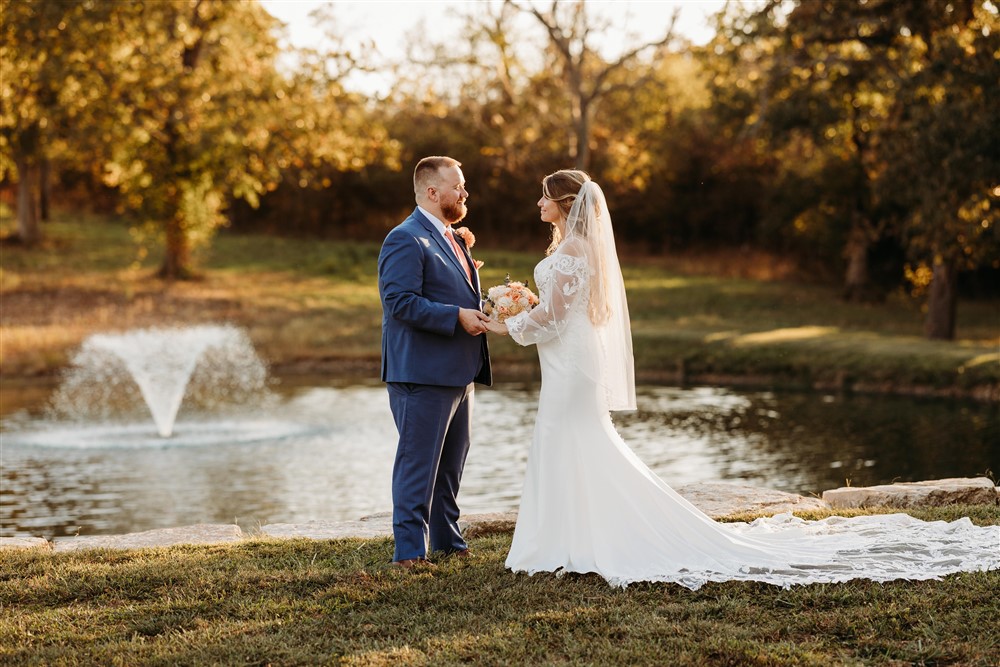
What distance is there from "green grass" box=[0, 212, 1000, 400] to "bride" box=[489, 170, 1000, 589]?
13.0 m

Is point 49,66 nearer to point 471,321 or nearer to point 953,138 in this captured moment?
point 953,138

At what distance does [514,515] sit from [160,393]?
10.4 metres

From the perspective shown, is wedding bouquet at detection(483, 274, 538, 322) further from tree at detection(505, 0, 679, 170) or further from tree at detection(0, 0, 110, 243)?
tree at detection(505, 0, 679, 170)

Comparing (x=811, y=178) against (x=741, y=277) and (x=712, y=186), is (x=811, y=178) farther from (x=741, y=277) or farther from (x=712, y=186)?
(x=712, y=186)

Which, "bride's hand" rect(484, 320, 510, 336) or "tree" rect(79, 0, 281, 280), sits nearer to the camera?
"bride's hand" rect(484, 320, 510, 336)

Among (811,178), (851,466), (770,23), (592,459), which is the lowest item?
(851,466)

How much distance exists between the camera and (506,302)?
6.27 metres

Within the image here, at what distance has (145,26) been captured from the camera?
1036 inches

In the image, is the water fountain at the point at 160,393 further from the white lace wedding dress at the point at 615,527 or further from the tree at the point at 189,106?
the white lace wedding dress at the point at 615,527

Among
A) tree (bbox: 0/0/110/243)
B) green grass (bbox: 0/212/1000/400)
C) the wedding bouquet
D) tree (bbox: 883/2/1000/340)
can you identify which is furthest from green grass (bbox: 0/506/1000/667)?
tree (bbox: 0/0/110/243)

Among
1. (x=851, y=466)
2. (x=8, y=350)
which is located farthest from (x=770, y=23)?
(x=8, y=350)

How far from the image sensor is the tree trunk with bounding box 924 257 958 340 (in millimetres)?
23078

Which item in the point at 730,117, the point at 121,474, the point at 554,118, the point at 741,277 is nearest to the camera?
the point at 121,474

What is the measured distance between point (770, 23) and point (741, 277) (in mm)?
13228
